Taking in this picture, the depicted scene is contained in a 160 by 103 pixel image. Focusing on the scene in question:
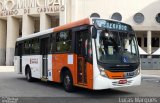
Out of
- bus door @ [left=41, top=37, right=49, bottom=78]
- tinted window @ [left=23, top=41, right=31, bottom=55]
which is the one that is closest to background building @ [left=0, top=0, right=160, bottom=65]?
tinted window @ [left=23, top=41, right=31, bottom=55]

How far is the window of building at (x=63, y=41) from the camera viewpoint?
12890 mm

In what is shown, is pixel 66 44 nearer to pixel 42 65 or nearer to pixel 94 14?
pixel 42 65

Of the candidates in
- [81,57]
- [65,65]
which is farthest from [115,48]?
[65,65]

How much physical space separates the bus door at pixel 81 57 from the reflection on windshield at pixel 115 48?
27.5 inches

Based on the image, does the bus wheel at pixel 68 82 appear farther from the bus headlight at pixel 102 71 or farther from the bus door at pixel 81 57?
the bus headlight at pixel 102 71

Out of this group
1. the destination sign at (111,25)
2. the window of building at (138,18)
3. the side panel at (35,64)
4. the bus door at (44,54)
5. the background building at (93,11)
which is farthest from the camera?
the window of building at (138,18)

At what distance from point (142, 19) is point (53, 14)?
13335 mm

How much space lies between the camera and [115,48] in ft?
37.6

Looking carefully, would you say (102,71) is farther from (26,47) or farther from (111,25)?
(26,47)

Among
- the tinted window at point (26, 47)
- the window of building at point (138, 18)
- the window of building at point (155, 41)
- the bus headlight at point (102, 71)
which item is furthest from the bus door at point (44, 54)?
the window of building at point (155, 41)

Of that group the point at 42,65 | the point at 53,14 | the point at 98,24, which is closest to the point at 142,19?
the point at 53,14

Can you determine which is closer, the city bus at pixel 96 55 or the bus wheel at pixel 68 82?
the city bus at pixel 96 55

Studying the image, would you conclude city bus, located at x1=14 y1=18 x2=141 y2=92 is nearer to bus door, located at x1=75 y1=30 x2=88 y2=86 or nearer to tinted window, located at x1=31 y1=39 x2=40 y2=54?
bus door, located at x1=75 y1=30 x2=88 y2=86

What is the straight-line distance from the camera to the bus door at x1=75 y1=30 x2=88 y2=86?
38.2ft
